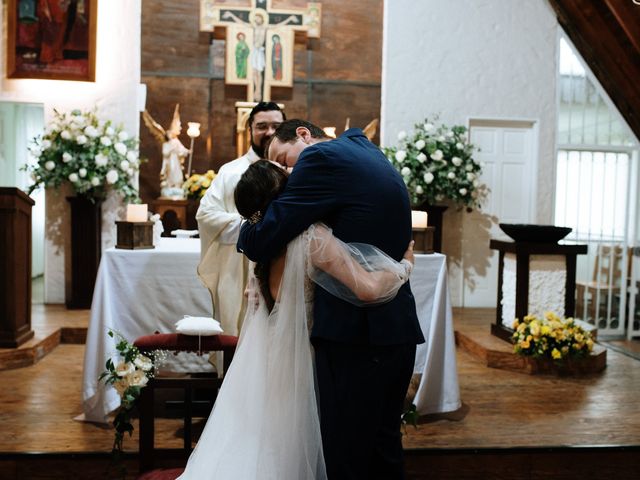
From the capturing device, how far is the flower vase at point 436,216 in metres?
7.50

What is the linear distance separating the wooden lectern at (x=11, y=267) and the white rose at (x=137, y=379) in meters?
2.90

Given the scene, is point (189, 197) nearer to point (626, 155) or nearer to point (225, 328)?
point (225, 328)

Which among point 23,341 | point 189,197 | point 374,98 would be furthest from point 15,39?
point 374,98

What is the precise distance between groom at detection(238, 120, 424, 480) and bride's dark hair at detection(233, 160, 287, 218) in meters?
0.06

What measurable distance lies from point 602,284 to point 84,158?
5.43 m

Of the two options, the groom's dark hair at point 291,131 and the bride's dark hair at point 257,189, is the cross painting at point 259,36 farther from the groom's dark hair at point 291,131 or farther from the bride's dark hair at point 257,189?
the bride's dark hair at point 257,189

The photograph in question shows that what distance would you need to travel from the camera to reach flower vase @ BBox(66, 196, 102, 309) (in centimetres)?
705

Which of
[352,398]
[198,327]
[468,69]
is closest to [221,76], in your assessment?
[468,69]

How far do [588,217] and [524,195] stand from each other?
725 mm

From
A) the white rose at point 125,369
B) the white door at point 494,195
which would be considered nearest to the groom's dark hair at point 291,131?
the white rose at point 125,369

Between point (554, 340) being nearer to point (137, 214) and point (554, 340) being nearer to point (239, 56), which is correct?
point (137, 214)

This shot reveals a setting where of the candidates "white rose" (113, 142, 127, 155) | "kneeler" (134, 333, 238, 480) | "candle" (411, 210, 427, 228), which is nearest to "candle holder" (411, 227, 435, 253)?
"candle" (411, 210, 427, 228)

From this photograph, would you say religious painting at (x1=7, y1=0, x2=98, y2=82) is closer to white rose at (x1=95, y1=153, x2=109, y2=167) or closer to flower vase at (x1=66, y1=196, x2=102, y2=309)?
white rose at (x1=95, y1=153, x2=109, y2=167)

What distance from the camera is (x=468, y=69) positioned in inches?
314
